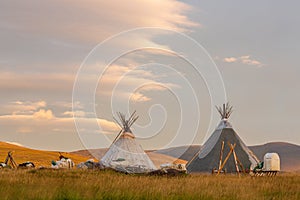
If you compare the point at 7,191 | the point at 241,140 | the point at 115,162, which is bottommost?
the point at 7,191

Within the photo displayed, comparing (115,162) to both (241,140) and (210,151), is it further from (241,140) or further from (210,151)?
(241,140)

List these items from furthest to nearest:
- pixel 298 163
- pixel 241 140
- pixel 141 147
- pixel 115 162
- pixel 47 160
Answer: pixel 298 163
pixel 47 160
pixel 241 140
pixel 141 147
pixel 115 162

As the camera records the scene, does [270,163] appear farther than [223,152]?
No

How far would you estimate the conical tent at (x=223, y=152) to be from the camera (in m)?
35.2

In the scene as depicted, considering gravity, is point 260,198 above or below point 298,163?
below

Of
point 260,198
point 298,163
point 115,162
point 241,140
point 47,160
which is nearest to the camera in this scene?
point 260,198

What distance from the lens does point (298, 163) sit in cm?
6084

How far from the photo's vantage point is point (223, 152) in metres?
35.9

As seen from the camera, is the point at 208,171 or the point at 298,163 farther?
the point at 298,163

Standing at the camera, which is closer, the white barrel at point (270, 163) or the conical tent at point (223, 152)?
the white barrel at point (270, 163)

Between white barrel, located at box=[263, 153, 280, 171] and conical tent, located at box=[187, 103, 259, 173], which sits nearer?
white barrel, located at box=[263, 153, 280, 171]

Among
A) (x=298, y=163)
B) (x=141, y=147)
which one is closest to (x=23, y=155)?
(x=141, y=147)

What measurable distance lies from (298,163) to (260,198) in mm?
51187

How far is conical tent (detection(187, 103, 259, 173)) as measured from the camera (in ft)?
116
